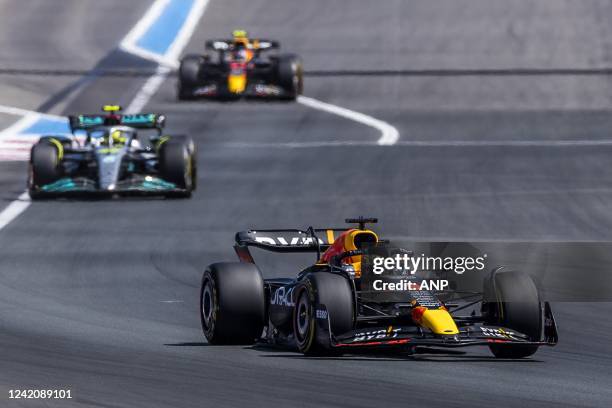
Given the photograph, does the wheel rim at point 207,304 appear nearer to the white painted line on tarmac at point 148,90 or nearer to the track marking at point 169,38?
the white painted line on tarmac at point 148,90

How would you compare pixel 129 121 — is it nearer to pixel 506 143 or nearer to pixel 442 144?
pixel 442 144

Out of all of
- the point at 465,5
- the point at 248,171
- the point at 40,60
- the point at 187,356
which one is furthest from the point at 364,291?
the point at 465,5

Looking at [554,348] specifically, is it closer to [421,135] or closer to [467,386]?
[467,386]

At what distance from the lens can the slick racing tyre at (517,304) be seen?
13.1 meters

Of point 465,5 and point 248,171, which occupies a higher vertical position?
point 465,5

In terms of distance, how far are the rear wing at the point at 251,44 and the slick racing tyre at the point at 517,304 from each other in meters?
26.6

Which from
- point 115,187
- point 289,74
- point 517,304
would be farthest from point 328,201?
point 517,304

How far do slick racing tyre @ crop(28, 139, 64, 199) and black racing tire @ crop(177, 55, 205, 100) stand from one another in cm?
1306

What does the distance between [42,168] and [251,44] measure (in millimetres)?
14919

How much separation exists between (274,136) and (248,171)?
448 cm

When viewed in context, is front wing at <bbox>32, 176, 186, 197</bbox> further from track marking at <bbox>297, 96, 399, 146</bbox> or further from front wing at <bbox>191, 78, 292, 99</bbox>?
front wing at <bbox>191, 78, 292, 99</bbox>

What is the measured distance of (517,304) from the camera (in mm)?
13156

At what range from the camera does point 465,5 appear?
5212cm

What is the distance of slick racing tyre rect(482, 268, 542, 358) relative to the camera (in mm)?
13133
